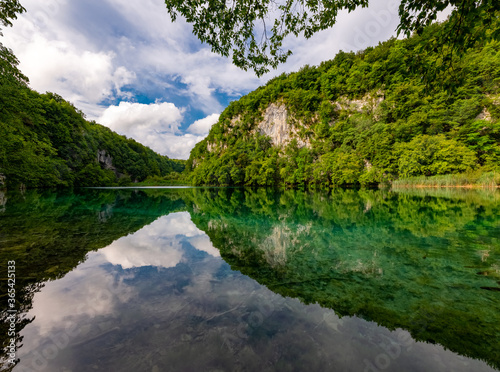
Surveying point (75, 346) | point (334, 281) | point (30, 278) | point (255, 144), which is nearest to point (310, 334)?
point (334, 281)

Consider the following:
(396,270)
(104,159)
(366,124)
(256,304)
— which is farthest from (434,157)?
(104,159)

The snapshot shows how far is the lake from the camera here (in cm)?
215

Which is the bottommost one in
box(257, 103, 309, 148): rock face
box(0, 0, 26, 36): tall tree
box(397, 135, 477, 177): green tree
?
box(397, 135, 477, 177): green tree

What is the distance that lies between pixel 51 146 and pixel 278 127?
55.5m

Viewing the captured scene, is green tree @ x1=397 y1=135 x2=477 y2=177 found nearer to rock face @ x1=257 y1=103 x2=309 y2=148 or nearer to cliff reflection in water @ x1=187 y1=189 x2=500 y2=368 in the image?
cliff reflection in water @ x1=187 y1=189 x2=500 y2=368

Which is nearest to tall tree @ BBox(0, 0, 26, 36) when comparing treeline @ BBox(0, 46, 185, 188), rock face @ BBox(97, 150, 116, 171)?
treeline @ BBox(0, 46, 185, 188)

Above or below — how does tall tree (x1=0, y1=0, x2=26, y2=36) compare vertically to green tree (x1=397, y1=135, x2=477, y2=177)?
above

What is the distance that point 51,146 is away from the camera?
28.9m

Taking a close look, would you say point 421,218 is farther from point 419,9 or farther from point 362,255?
point 419,9

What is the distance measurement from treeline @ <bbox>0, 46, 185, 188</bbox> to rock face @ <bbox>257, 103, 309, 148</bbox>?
5345 centimetres

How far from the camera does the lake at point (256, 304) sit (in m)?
2.15

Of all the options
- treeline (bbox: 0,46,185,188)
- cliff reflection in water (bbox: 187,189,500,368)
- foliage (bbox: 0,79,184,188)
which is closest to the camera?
cliff reflection in water (bbox: 187,189,500,368)

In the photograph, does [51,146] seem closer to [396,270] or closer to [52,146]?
[52,146]

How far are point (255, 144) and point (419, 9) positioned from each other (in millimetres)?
66391
